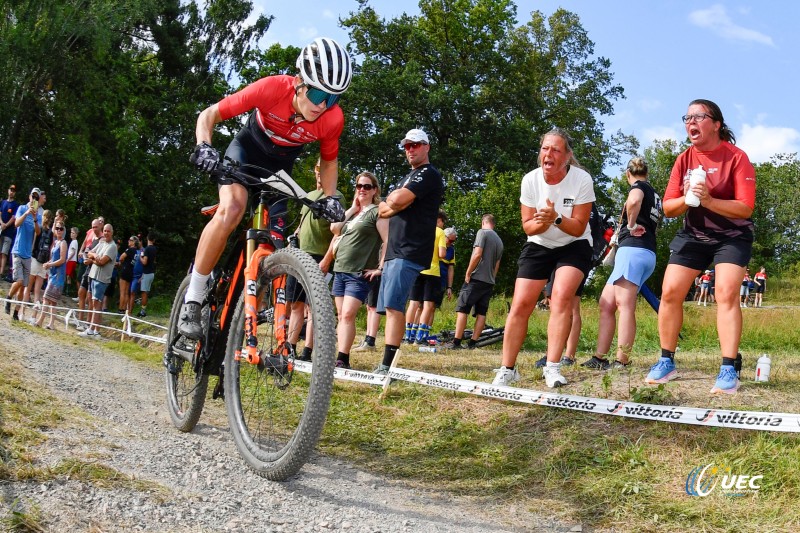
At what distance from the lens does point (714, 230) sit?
5238 millimetres

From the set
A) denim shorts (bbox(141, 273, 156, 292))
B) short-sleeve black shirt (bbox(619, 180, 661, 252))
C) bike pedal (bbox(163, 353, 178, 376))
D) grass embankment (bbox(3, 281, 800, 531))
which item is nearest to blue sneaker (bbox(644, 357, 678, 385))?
grass embankment (bbox(3, 281, 800, 531))

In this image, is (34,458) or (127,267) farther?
(127,267)

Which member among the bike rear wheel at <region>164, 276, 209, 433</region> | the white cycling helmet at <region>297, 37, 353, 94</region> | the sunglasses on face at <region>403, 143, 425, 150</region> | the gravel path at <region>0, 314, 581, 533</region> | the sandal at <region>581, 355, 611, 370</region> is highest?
the sunglasses on face at <region>403, 143, 425, 150</region>

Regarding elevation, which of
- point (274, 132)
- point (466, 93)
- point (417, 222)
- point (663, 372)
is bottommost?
point (663, 372)

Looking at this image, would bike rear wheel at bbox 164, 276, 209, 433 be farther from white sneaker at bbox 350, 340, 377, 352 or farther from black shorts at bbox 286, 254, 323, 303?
white sneaker at bbox 350, 340, 377, 352

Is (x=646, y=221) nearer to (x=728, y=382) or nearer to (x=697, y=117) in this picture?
(x=697, y=117)

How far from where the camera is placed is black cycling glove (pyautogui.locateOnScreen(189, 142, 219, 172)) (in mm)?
4055

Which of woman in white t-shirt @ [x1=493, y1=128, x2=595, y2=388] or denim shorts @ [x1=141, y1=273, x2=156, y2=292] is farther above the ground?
woman in white t-shirt @ [x1=493, y1=128, x2=595, y2=388]

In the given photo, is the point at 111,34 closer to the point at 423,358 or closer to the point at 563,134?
the point at 423,358

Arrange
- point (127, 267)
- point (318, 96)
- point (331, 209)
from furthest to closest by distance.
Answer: point (127, 267) → point (318, 96) → point (331, 209)

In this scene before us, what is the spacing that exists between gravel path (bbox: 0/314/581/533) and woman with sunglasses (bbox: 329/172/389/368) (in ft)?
8.46

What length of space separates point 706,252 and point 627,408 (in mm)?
1453

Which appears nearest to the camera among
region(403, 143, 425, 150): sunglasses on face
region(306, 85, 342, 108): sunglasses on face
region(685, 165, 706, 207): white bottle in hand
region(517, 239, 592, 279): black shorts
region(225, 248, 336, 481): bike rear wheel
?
region(225, 248, 336, 481): bike rear wheel

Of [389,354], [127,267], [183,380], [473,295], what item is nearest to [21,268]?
[127,267]
